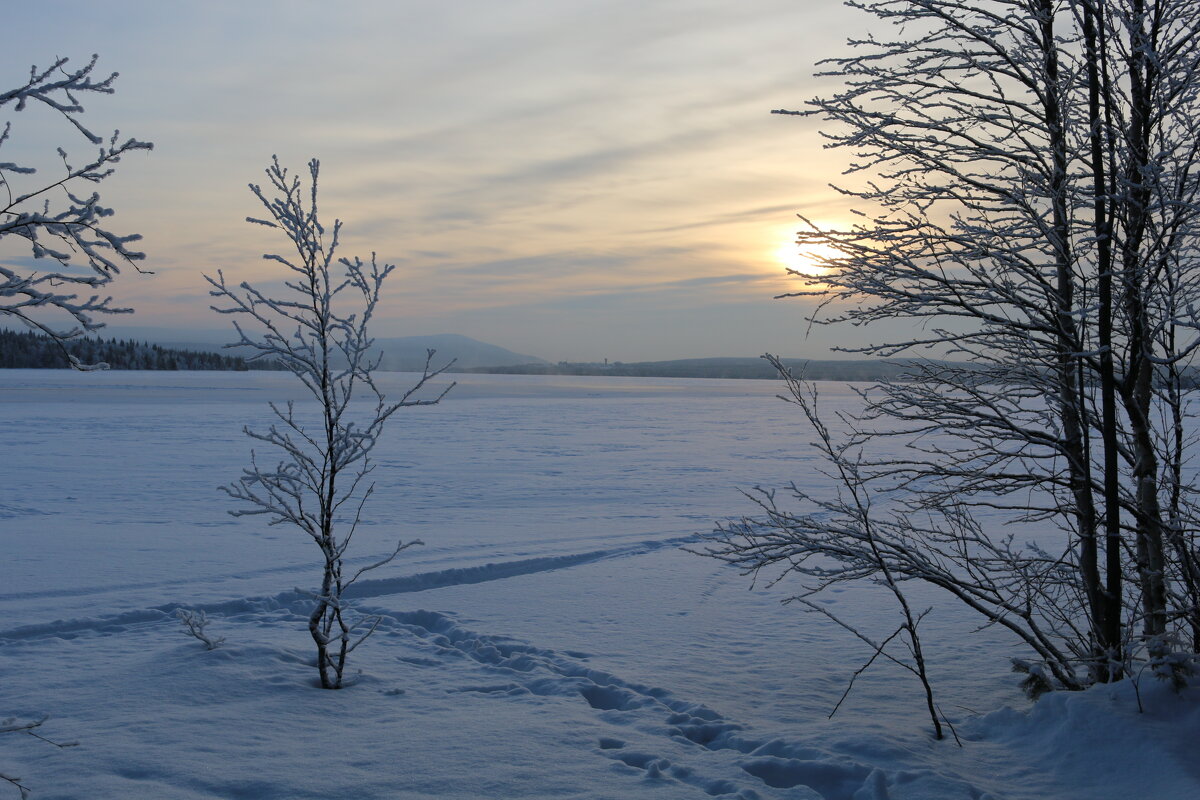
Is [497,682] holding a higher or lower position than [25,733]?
lower

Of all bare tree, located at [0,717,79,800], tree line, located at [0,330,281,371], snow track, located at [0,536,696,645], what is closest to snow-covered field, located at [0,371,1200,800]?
snow track, located at [0,536,696,645]

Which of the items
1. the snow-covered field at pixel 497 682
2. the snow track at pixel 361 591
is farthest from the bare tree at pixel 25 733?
the snow track at pixel 361 591

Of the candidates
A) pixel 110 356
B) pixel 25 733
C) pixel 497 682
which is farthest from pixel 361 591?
pixel 110 356

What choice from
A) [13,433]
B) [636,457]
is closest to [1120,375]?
[636,457]

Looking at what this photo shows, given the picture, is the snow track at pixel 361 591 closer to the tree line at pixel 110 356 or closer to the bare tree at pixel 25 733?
the bare tree at pixel 25 733

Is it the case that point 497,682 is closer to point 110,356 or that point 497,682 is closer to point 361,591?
point 361,591

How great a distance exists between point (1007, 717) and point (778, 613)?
2.92 m

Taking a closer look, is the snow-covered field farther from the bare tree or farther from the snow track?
the bare tree

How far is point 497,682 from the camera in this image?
6.08 metres

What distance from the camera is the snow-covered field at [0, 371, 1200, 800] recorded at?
4.48m

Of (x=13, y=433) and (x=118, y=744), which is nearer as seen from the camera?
(x=118, y=744)

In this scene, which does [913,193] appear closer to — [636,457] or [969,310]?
[969,310]

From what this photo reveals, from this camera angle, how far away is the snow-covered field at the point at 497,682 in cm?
448

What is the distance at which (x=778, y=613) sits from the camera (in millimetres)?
8320
